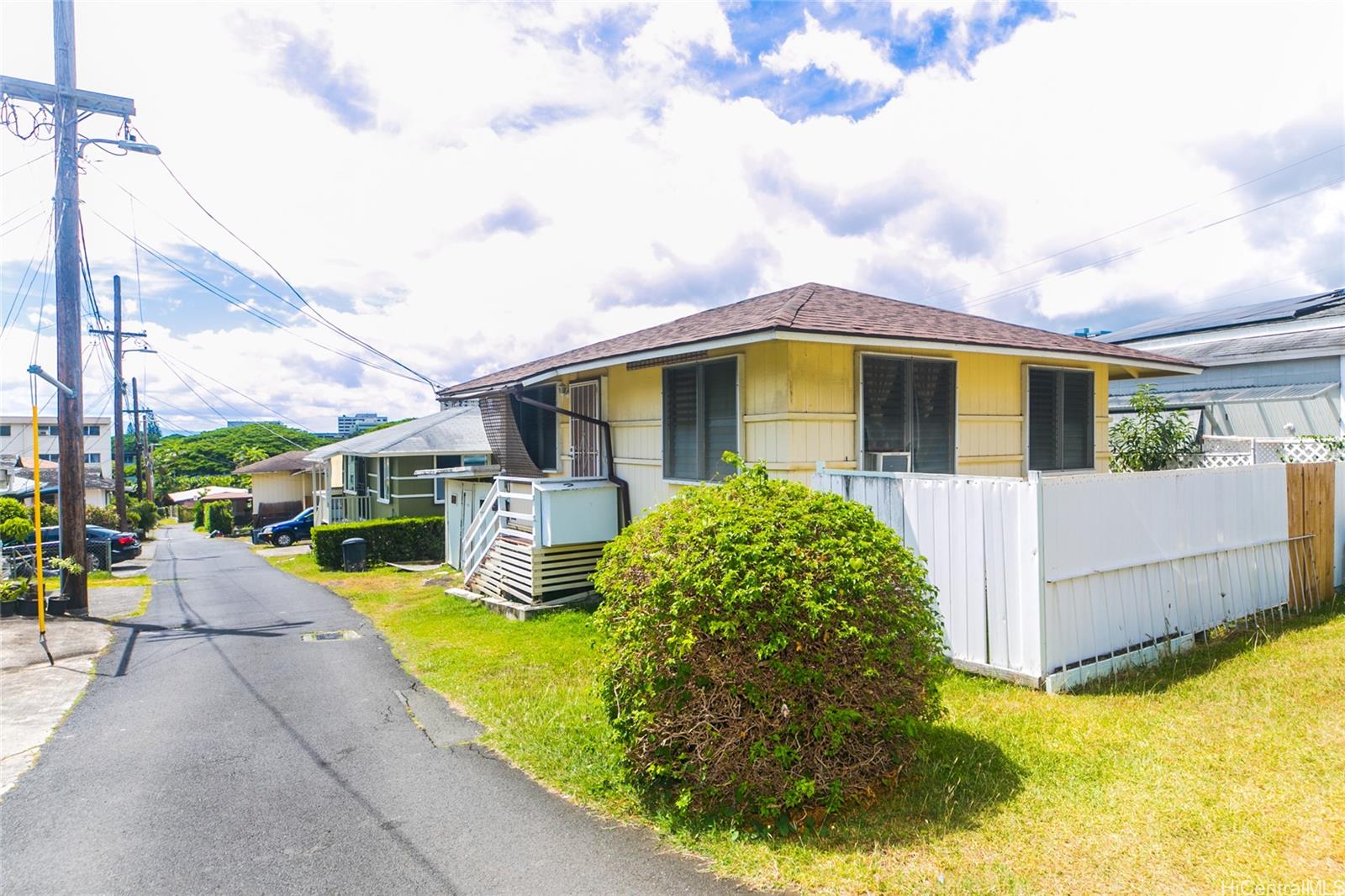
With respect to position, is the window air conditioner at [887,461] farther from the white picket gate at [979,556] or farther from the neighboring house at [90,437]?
the neighboring house at [90,437]

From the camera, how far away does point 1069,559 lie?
623cm

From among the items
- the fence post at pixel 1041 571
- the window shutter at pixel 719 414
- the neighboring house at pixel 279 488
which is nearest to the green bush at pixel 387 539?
the window shutter at pixel 719 414

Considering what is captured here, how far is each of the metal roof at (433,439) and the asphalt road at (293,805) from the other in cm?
1403

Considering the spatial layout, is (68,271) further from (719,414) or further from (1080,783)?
(1080,783)

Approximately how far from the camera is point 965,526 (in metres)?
6.58

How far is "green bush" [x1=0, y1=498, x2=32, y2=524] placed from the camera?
18.7 m

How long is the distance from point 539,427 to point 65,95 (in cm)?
1011

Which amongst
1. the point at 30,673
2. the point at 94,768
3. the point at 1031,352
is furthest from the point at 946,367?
the point at 30,673

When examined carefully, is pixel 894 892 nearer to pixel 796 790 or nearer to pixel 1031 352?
pixel 796 790

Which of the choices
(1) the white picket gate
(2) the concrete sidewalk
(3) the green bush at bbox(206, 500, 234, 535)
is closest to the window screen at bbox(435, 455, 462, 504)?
(2) the concrete sidewalk

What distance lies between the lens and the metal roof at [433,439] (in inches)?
871

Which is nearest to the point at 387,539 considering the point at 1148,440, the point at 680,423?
the point at 680,423

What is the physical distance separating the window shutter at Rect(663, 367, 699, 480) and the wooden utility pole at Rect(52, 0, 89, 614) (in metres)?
10.2

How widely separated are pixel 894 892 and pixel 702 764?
1.20 meters
